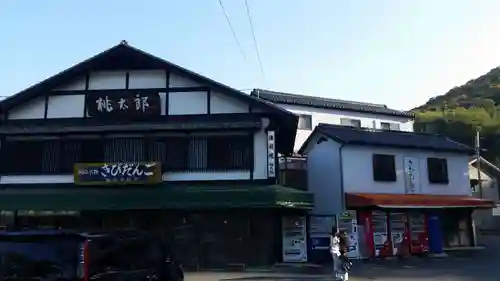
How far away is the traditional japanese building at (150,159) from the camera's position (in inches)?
742

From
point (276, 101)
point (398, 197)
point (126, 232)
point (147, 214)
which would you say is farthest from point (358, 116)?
point (126, 232)

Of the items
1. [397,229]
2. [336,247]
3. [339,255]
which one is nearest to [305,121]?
[397,229]

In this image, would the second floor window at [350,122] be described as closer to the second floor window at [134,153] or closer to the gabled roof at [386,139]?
the gabled roof at [386,139]

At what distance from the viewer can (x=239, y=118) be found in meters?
19.9

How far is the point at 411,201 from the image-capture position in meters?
22.4

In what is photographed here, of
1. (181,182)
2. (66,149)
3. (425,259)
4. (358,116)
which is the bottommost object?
(425,259)

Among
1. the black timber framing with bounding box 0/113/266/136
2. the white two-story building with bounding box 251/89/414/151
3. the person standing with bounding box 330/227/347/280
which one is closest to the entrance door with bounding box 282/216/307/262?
the black timber framing with bounding box 0/113/266/136

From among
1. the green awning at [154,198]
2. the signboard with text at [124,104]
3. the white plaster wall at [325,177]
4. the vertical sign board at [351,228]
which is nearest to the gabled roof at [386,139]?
the white plaster wall at [325,177]

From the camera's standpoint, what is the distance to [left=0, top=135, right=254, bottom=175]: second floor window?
64.6 ft

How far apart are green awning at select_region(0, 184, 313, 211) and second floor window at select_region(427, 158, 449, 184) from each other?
355 inches

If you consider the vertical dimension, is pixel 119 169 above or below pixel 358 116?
below

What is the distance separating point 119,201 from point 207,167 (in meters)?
3.33

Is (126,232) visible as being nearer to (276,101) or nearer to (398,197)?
(398,197)

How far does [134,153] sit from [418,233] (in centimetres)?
1284
